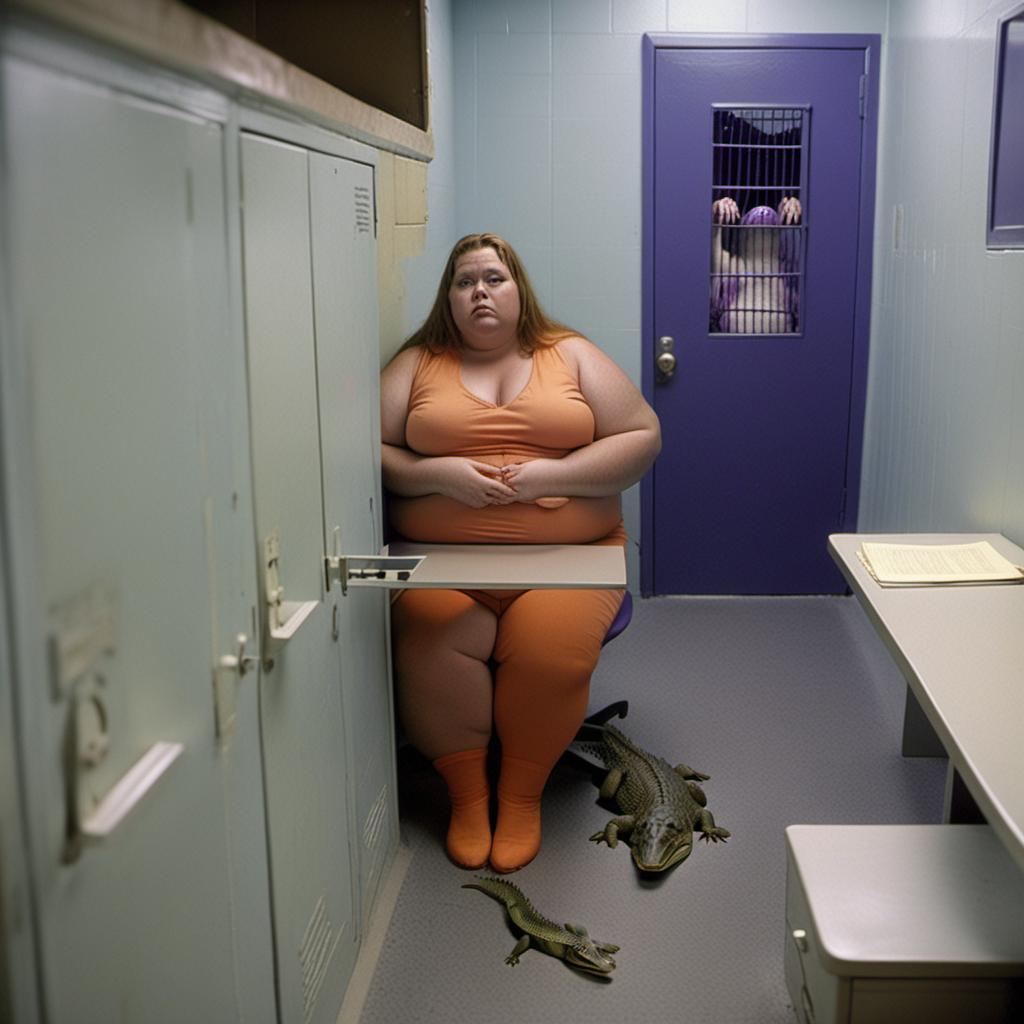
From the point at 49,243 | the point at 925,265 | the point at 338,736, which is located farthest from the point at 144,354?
the point at 925,265

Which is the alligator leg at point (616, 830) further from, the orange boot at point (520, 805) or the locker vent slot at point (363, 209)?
the locker vent slot at point (363, 209)

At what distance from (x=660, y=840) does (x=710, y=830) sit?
0.60 feet

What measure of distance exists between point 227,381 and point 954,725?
3.68 ft

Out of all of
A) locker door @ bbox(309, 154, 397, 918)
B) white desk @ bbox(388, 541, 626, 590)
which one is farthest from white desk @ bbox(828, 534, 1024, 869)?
locker door @ bbox(309, 154, 397, 918)

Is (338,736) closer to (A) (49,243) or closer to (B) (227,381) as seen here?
(B) (227,381)

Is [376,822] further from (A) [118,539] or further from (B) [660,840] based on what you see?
(A) [118,539]

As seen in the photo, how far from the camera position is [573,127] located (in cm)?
423

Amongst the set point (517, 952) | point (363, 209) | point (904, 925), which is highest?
point (363, 209)

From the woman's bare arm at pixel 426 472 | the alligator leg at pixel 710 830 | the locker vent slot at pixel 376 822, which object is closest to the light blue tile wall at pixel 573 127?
A: the woman's bare arm at pixel 426 472

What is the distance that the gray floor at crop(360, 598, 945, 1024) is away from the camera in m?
2.22

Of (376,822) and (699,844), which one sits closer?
(376,822)

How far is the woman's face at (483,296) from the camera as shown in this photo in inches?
118

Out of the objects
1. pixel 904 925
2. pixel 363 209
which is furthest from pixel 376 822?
pixel 363 209

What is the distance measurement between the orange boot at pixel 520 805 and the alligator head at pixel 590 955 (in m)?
0.37
